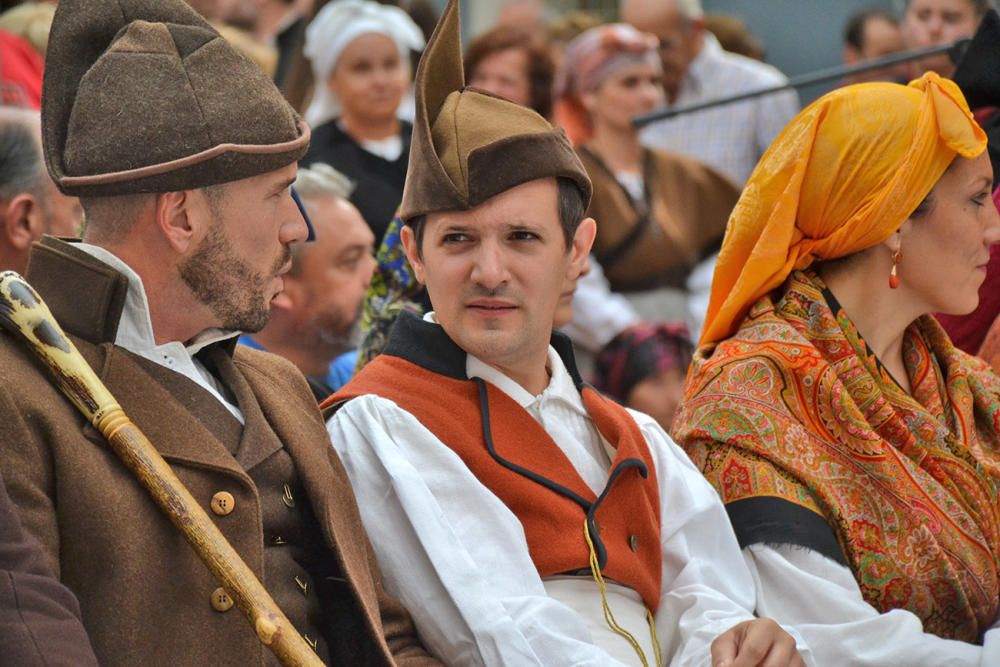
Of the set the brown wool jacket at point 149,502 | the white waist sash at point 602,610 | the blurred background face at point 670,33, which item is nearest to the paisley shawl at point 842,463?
the white waist sash at point 602,610

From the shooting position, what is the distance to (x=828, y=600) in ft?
11.7

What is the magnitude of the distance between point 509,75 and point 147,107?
4.81 metres

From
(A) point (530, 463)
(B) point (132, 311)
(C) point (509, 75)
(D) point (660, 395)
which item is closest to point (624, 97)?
(C) point (509, 75)

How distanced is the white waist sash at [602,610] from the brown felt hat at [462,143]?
0.79m

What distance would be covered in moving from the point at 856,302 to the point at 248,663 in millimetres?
1931

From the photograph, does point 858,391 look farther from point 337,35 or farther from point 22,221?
point 337,35

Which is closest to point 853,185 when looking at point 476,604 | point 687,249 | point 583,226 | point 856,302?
point 856,302

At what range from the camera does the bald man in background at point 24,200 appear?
13.8 feet

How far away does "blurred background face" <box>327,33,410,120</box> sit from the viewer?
21.7ft

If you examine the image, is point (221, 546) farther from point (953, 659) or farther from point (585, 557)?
point (953, 659)

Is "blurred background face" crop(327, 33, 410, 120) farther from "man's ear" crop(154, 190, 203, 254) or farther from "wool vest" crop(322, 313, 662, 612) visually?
"man's ear" crop(154, 190, 203, 254)

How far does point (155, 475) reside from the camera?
8.71ft

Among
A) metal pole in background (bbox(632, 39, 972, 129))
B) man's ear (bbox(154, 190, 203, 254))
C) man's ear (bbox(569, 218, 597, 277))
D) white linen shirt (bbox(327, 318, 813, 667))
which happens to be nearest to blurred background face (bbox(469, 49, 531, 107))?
metal pole in background (bbox(632, 39, 972, 129))

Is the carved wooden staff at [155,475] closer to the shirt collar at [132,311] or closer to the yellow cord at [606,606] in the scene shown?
the shirt collar at [132,311]
